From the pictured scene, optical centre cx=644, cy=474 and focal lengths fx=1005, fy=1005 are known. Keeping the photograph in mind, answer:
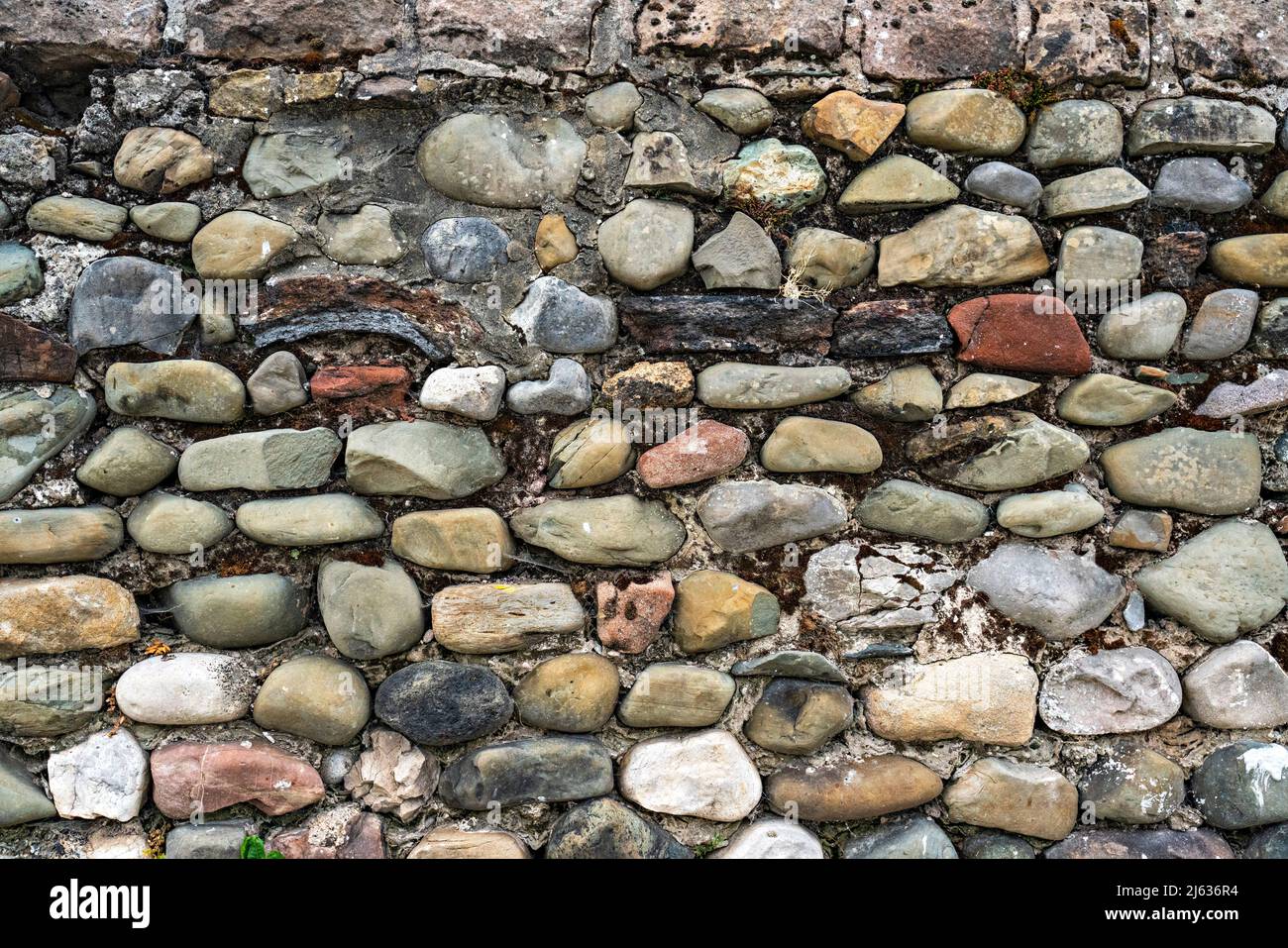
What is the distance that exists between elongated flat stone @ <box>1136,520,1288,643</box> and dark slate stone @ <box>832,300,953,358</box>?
29.0 inches

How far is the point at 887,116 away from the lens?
2.25m

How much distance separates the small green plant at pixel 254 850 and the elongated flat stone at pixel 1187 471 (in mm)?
2043

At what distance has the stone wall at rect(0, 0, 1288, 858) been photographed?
2184mm

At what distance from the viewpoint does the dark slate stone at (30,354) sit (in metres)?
2.18

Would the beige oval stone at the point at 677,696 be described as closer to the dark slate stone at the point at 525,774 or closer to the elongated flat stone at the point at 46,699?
the dark slate stone at the point at 525,774

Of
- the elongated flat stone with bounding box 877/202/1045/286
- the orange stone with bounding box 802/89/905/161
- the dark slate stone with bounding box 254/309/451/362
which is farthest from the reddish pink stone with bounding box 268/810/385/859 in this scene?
the orange stone with bounding box 802/89/905/161

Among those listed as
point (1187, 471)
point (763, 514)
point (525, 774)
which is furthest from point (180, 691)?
point (1187, 471)

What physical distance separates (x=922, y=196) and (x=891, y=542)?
78 centimetres

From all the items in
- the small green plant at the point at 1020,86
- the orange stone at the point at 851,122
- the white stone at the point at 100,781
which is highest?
the small green plant at the point at 1020,86

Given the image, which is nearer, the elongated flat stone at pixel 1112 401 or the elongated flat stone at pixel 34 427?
the elongated flat stone at pixel 34 427

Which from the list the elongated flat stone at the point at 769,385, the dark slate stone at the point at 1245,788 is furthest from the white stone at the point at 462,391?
the dark slate stone at the point at 1245,788

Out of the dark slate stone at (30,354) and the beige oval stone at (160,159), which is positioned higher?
the beige oval stone at (160,159)

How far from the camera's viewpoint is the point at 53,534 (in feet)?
7.04

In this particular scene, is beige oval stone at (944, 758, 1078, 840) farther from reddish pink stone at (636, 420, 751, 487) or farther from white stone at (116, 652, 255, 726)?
white stone at (116, 652, 255, 726)
